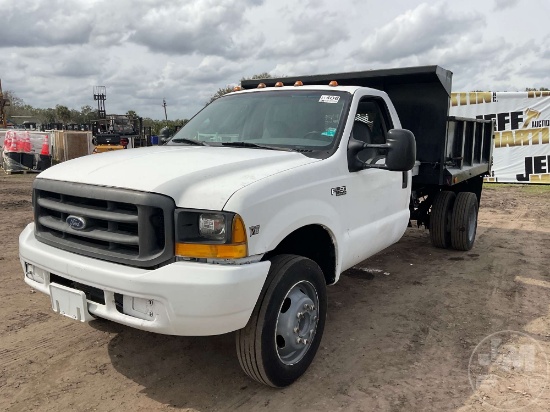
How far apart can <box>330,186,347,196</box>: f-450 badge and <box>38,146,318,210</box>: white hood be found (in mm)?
284

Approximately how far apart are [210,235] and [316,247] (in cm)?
119

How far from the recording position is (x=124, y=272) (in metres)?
2.70

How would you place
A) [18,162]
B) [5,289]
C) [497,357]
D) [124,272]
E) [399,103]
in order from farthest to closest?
[18,162], [399,103], [5,289], [497,357], [124,272]

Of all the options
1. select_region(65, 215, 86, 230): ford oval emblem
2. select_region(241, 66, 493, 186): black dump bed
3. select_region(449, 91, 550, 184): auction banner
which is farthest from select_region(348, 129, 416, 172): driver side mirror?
select_region(449, 91, 550, 184): auction banner

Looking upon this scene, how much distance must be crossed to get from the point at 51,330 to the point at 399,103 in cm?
469

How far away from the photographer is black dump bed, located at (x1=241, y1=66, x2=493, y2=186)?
575 centimetres

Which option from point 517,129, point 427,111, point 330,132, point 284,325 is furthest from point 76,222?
point 517,129

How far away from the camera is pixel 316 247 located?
12.1ft

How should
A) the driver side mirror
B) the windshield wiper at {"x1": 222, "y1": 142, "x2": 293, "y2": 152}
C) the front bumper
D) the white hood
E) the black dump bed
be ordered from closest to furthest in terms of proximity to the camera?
the front bumper
the white hood
the driver side mirror
the windshield wiper at {"x1": 222, "y1": 142, "x2": 293, "y2": 152}
the black dump bed

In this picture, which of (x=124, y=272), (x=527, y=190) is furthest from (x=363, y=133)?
(x=527, y=190)

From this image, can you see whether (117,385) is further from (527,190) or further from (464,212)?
(527,190)

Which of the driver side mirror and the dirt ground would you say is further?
the driver side mirror

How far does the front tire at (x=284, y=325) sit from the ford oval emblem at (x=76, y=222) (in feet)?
3.79

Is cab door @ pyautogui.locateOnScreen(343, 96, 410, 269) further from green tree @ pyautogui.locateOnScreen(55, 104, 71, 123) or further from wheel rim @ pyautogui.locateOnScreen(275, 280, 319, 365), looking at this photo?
green tree @ pyautogui.locateOnScreen(55, 104, 71, 123)
